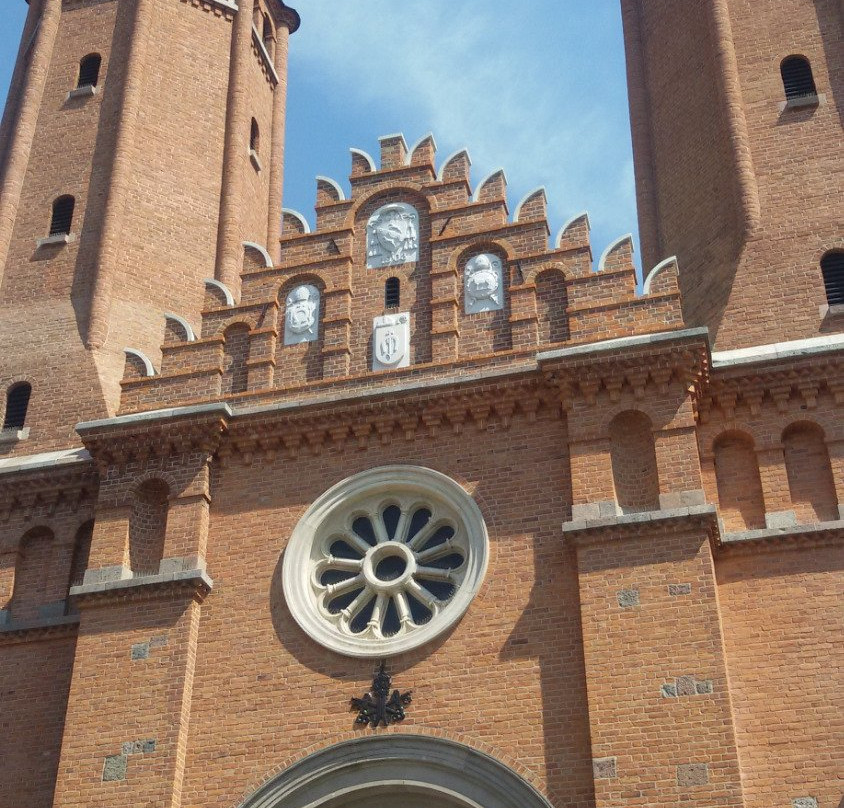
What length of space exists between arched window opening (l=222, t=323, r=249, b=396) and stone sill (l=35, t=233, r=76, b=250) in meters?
4.29

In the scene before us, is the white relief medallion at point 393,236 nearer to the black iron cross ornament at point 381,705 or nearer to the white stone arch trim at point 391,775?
the black iron cross ornament at point 381,705

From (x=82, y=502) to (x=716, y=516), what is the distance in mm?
8788

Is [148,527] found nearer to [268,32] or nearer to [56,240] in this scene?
[56,240]

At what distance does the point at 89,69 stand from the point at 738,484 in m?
14.0

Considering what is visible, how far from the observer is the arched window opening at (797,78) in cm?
2097

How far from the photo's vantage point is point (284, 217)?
820 inches

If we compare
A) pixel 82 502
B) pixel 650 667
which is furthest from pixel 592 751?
pixel 82 502

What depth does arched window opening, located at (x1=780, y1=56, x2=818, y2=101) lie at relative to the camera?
826 inches

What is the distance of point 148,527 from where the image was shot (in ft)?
60.6

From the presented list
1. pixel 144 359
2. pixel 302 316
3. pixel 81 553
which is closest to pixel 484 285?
pixel 302 316

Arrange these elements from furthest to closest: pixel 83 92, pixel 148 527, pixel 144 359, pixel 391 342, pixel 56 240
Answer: pixel 83 92
pixel 56 240
pixel 144 359
pixel 391 342
pixel 148 527

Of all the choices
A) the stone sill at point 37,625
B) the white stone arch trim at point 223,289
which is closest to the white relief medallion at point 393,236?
the white stone arch trim at point 223,289

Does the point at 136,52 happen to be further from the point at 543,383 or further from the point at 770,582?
the point at 770,582

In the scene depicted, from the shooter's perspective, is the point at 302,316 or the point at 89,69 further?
the point at 89,69
